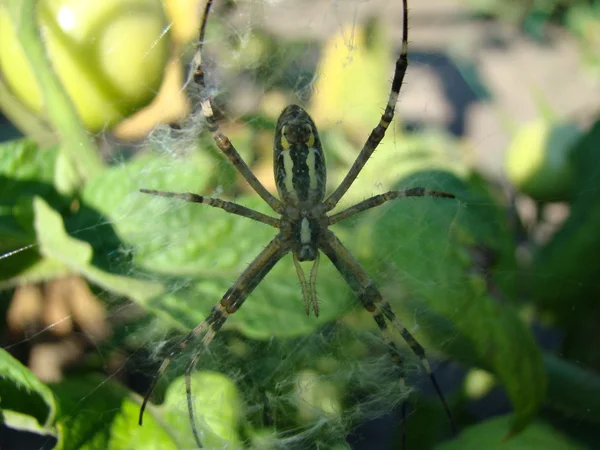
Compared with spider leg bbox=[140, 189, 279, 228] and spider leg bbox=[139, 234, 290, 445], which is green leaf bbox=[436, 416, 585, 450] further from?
spider leg bbox=[140, 189, 279, 228]

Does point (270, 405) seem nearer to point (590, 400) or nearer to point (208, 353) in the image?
point (208, 353)

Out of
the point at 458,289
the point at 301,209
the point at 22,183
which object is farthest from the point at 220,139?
the point at 458,289

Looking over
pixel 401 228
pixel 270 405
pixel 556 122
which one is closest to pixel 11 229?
pixel 270 405

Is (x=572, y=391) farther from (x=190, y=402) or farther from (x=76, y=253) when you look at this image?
(x=76, y=253)

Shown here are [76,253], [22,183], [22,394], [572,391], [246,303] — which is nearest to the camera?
[22,394]

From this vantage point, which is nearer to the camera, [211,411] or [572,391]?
[211,411]

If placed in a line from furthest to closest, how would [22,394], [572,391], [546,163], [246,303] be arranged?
[546,163] < [572,391] < [246,303] < [22,394]

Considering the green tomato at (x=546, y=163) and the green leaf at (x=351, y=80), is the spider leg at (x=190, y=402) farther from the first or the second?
the green tomato at (x=546, y=163)

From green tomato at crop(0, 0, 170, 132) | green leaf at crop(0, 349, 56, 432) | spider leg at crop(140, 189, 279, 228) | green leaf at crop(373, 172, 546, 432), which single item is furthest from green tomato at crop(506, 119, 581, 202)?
green leaf at crop(0, 349, 56, 432)
